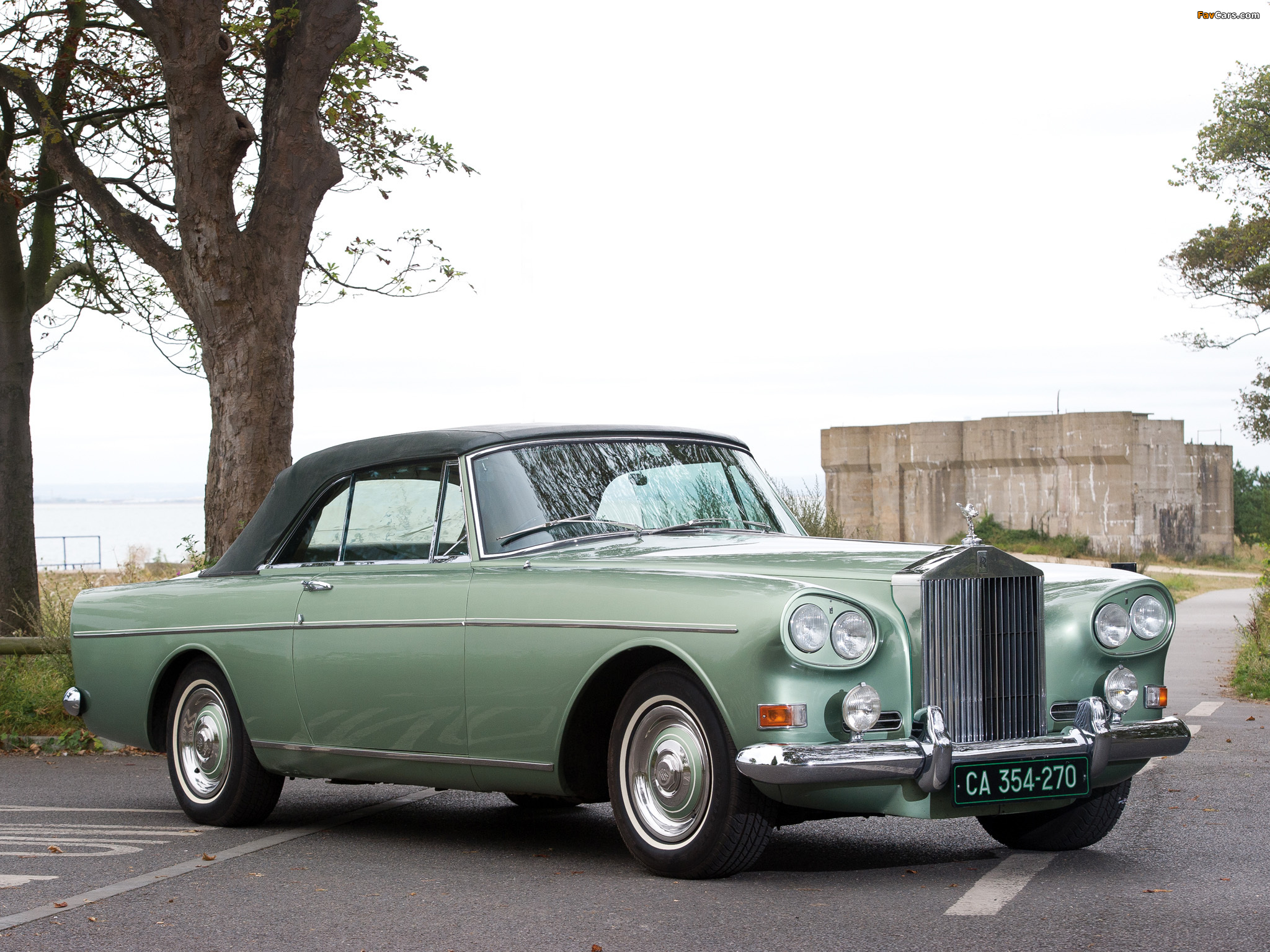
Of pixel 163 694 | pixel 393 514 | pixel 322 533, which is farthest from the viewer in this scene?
pixel 163 694

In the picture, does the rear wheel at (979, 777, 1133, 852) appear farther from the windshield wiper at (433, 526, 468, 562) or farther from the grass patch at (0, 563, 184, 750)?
the grass patch at (0, 563, 184, 750)

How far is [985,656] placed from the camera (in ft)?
17.3

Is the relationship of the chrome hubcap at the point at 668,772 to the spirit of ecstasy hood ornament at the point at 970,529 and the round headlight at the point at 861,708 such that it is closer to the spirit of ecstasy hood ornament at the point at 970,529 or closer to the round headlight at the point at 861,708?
the round headlight at the point at 861,708

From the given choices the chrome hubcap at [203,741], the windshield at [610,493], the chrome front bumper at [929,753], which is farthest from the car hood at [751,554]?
the chrome hubcap at [203,741]

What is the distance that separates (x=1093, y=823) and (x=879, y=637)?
1542mm

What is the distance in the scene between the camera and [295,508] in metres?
7.16

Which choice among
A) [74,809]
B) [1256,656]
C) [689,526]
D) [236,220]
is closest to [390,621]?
[689,526]

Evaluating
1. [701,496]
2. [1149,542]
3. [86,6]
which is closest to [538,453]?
[701,496]

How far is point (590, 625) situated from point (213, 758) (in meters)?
2.59

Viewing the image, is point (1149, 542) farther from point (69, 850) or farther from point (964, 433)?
point (69, 850)

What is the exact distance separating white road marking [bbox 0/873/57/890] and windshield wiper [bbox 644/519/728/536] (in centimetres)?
266

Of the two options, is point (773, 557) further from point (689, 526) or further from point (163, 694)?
point (163, 694)

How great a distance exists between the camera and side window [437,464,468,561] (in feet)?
20.6

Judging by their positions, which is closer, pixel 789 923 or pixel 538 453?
pixel 789 923
